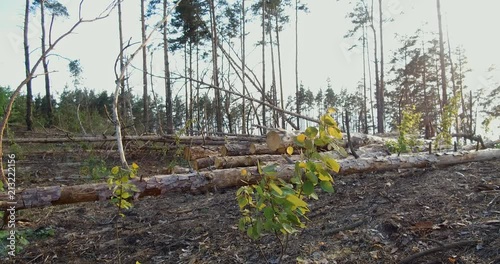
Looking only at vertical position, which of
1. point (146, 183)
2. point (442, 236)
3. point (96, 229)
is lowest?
point (96, 229)

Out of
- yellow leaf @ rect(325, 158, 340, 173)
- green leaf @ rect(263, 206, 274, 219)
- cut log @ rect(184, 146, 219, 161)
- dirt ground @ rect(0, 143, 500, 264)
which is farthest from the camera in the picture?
cut log @ rect(184, 146, 219, 161)

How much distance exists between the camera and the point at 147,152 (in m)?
8.80

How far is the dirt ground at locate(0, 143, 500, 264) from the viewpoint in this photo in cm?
241

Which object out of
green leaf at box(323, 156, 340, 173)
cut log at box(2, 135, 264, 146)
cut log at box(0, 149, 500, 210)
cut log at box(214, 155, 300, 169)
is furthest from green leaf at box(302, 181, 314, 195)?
cut log at box(2, 135, 264, 146)

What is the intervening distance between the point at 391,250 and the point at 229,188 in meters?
2.86

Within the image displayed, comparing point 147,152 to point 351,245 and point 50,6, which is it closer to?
point 351,245

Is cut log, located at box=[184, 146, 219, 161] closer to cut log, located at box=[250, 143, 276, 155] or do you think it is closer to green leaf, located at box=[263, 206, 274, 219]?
cut log, located at box=[250, 143, 276, 155]

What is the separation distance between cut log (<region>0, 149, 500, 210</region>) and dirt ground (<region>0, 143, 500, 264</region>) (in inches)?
7.2

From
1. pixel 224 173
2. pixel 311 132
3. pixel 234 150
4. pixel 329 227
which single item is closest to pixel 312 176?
pixel 311 132

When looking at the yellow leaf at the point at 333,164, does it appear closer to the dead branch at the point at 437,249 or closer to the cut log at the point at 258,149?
the dead branch at the point at 437,249

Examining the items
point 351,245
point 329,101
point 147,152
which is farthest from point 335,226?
point 329,101

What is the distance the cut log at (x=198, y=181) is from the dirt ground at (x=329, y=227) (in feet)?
0.60

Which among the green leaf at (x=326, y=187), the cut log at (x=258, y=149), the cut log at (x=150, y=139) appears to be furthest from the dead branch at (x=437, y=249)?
the cut log at (x=150, y=139)

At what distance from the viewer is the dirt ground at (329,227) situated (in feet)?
7.90
